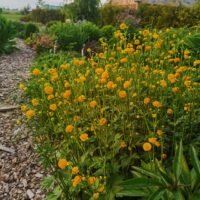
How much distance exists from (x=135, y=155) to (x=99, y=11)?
17.8 m

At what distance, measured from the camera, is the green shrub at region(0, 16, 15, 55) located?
914 centimetres

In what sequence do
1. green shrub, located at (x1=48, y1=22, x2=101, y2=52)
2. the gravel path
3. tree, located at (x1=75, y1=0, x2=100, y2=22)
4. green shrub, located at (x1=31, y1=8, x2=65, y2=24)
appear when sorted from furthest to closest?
green shrub, located at (x1=31, y1=8, x2=65, y2=24)
tree, located at (x1=75, y1=0, x2=100, y2=22)
green shrub, located at (x1=48, y1=22, x2=101, y2=52)
the gravel path

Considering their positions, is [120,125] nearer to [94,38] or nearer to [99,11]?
[94,38]

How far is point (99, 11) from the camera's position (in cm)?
1975

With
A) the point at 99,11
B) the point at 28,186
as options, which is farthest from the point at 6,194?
the point at 99,11

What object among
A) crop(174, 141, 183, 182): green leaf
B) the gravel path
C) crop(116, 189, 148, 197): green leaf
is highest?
crop(174, 141, 183, 182): green leaf

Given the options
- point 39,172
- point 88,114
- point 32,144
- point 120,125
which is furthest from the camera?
point 32,144

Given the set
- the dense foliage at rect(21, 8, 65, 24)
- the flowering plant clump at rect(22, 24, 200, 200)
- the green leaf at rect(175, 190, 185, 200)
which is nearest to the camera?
the green leaf at rect(175, 190, 185, 200)

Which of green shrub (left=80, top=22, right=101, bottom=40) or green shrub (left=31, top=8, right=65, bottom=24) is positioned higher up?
green shrub (left=80, top=22, right=101, bottom=40)

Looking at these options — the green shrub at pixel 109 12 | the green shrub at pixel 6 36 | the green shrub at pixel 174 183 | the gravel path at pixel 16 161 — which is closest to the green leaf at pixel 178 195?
the green shrub at pixel 174 183

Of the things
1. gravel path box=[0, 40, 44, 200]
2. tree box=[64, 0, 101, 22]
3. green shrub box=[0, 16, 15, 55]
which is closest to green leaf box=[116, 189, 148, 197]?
gravel path box=[0, 40, 44, 200]

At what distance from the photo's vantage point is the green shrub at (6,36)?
30.0ft

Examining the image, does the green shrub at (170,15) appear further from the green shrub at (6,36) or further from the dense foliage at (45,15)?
the dense foliage at (45,15)

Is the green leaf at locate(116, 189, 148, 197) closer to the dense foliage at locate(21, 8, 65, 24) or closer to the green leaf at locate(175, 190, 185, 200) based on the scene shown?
the green leaf at locate(175, 190, 185, 200)
